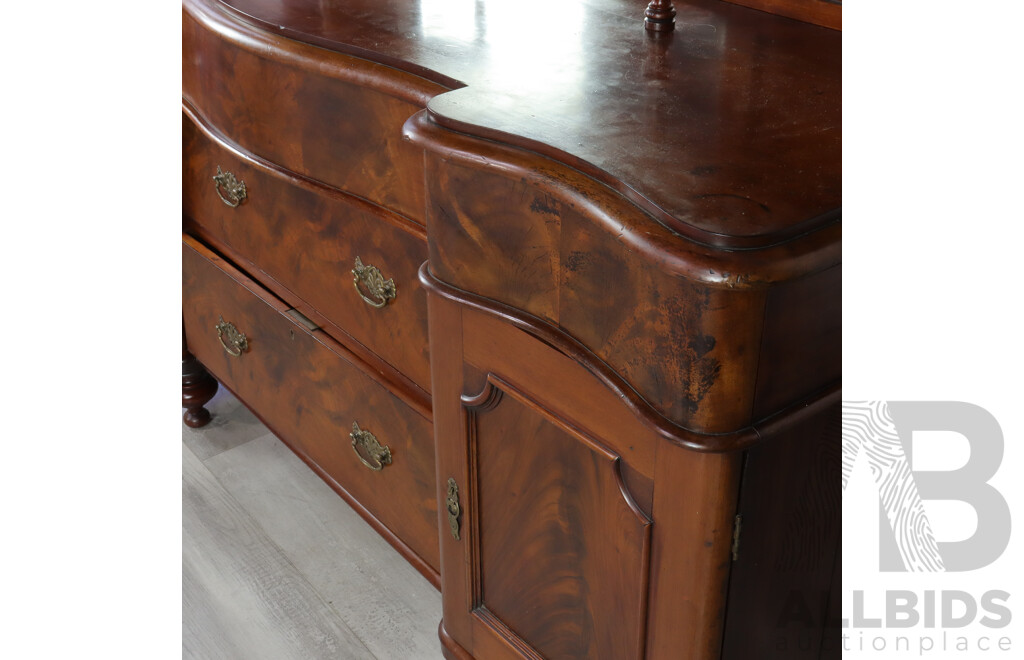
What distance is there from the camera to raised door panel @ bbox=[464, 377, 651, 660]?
77cm

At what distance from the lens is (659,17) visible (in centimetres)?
96

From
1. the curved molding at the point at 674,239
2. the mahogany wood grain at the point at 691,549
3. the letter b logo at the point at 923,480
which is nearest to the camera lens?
the letter b logo at the point at 923,480

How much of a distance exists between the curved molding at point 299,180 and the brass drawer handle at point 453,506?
0.28 metres

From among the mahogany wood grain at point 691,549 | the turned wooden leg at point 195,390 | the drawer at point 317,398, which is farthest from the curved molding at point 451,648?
the turned wooden leg at point 195,390

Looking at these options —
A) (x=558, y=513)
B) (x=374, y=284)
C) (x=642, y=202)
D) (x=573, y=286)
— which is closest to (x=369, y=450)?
(x=374, y=284)

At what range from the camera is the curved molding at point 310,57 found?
92cm

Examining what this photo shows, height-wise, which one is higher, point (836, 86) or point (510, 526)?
point (836, 86)

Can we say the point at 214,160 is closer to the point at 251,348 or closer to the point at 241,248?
the point at 241,248

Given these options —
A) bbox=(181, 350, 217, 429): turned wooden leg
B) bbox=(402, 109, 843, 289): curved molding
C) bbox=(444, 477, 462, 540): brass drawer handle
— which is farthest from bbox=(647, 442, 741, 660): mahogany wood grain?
bbox=(181, 350, 217, 429): turned wooden leg

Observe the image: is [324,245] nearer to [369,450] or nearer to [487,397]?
[369,450]

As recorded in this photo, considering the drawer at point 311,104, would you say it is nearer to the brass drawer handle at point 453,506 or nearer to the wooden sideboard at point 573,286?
the wooden sideboard at point 573,286
